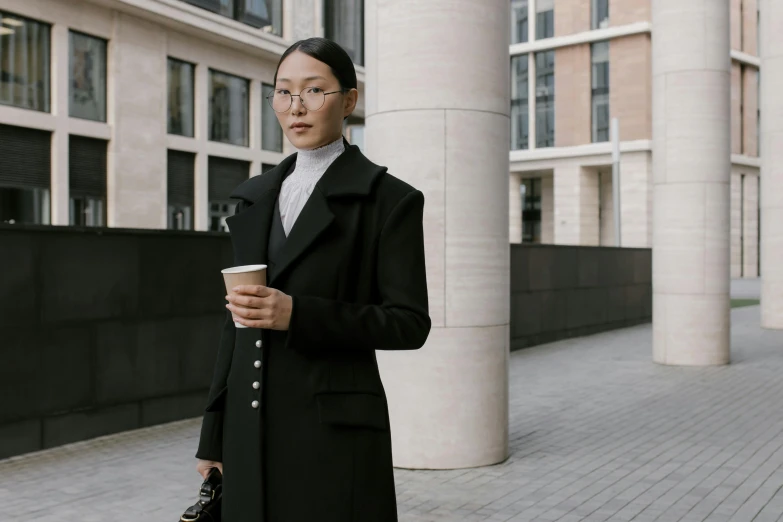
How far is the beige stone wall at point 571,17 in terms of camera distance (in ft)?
163

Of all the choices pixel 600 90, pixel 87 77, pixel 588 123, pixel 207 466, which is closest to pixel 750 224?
pixel 588 123

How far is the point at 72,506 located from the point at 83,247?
2.66 m

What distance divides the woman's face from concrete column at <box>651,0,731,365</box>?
11696 millimetres

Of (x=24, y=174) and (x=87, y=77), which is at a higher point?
(x=87, y=77)

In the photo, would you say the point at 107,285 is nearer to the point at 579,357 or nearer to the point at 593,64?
the point at 579,357

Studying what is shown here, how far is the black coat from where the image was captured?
2260mm

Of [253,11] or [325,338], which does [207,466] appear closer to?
[325,338]

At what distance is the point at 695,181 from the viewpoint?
13.2 meters

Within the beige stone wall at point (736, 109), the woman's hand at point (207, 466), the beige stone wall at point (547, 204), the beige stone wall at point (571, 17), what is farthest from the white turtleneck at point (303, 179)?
the beige stone wall at point (736, 109)

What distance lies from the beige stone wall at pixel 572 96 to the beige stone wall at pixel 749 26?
12561 millimetres

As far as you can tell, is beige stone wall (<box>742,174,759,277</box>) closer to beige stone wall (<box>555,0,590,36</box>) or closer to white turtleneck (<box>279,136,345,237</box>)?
beige stone wall (<box>555,0,590,36</box>)

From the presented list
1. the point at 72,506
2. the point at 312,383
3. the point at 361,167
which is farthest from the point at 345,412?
the point at 72,506

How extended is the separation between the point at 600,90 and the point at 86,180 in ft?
100

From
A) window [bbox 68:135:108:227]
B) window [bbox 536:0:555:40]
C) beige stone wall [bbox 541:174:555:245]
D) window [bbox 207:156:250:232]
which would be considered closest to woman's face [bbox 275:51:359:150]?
window [bbox 68:135:108:227]
